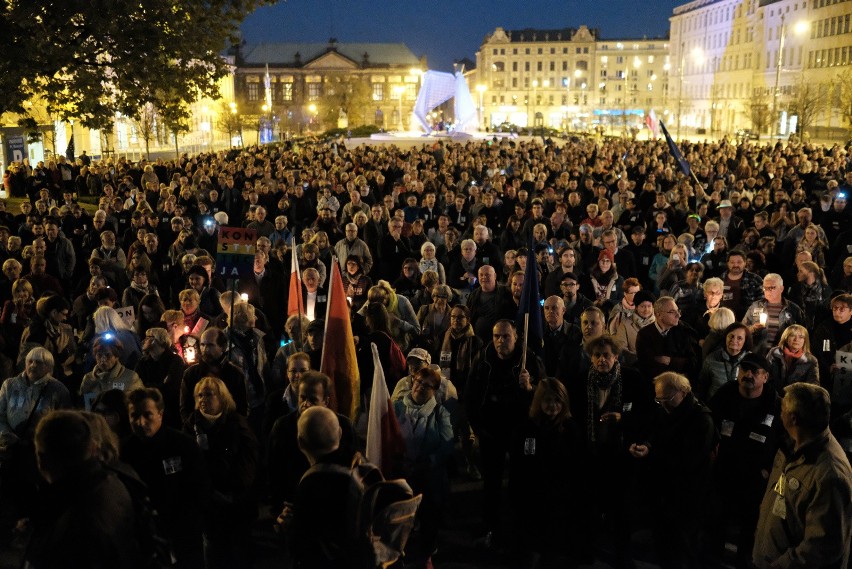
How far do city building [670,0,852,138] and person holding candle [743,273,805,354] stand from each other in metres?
46.6

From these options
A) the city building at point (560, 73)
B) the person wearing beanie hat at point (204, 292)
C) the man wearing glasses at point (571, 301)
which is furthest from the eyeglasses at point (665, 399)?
the city building at point (560, 73)

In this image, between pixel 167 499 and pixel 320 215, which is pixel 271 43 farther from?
pixel 167 499

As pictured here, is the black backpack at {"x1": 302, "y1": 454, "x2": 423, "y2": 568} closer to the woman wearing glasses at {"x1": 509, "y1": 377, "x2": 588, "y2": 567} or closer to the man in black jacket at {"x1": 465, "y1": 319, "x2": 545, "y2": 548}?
the woman wearing glasses at {"x1": 509, "y1": 377, "x2": 588, "y2": 567}

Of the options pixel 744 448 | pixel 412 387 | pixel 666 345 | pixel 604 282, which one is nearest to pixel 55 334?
pixel 412 387

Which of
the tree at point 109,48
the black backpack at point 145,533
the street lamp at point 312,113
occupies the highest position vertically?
the street lamp at point 312,113

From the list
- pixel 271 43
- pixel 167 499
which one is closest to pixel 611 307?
pixel 167 499

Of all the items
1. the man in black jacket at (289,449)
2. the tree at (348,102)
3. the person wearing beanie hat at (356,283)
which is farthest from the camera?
the tree at (348,102)

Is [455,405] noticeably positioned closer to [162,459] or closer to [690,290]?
[162,459]

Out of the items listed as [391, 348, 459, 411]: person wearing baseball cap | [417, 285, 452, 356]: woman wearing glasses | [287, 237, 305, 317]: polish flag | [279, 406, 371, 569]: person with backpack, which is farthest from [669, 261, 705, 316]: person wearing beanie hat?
[279, 406, 371, 569]: person with backpack

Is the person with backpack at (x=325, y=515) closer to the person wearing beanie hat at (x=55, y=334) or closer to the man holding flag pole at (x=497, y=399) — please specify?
the man holding flag pole at (x=497, y=399)

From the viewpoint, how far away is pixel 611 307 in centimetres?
841

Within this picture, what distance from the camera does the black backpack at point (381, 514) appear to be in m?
3.73

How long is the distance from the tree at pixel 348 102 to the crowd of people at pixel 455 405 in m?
91.7

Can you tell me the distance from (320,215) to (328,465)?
9590 millimetres
